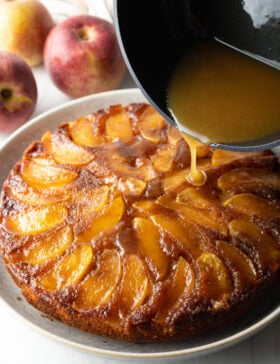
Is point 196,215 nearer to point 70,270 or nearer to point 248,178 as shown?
point 248,178

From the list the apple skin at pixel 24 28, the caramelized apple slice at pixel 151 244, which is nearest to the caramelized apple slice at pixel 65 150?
the caramelized apple slice at pixel 151 244

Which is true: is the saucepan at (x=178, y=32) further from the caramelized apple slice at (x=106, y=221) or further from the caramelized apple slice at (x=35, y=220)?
the caramelized apple slice at (x=35, y=220)

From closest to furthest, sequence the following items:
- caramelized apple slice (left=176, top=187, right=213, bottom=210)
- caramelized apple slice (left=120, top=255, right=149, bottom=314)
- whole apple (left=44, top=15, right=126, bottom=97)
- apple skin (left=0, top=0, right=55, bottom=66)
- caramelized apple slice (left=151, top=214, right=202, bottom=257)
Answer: caramelized apple slice (left=120, top=255, right=149, bottom=314), caramelized apple slice (left=151, top=214, right=202, bottom=257), caramelized apple slice (left=176, top=187, right=213, bottom=210), whole apple (left=44, top=15, right=126, bottom=97), apple skin (left=0, top=0, right=55, bottom=66)

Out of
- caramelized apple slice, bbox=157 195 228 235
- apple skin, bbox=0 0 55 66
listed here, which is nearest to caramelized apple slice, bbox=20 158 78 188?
caramelized apple slice, bbox=157 195 228 235

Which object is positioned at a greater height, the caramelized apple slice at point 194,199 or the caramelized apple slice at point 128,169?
the caramelized apple slice at point 194,199

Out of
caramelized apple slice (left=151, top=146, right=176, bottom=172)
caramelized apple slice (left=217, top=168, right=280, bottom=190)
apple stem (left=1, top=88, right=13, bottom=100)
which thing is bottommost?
apple stem (left=1, top=88, right=13, bottom=100)

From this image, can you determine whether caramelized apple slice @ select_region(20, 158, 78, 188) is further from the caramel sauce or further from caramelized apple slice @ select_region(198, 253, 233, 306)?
caramelized apple slice @ select_region(198, 253, 233, 306)

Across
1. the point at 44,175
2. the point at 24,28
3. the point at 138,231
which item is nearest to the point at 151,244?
the point at 138,231

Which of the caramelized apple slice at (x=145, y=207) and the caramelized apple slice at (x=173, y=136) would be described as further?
the caramelized apple slice at (x=173, y=136)
